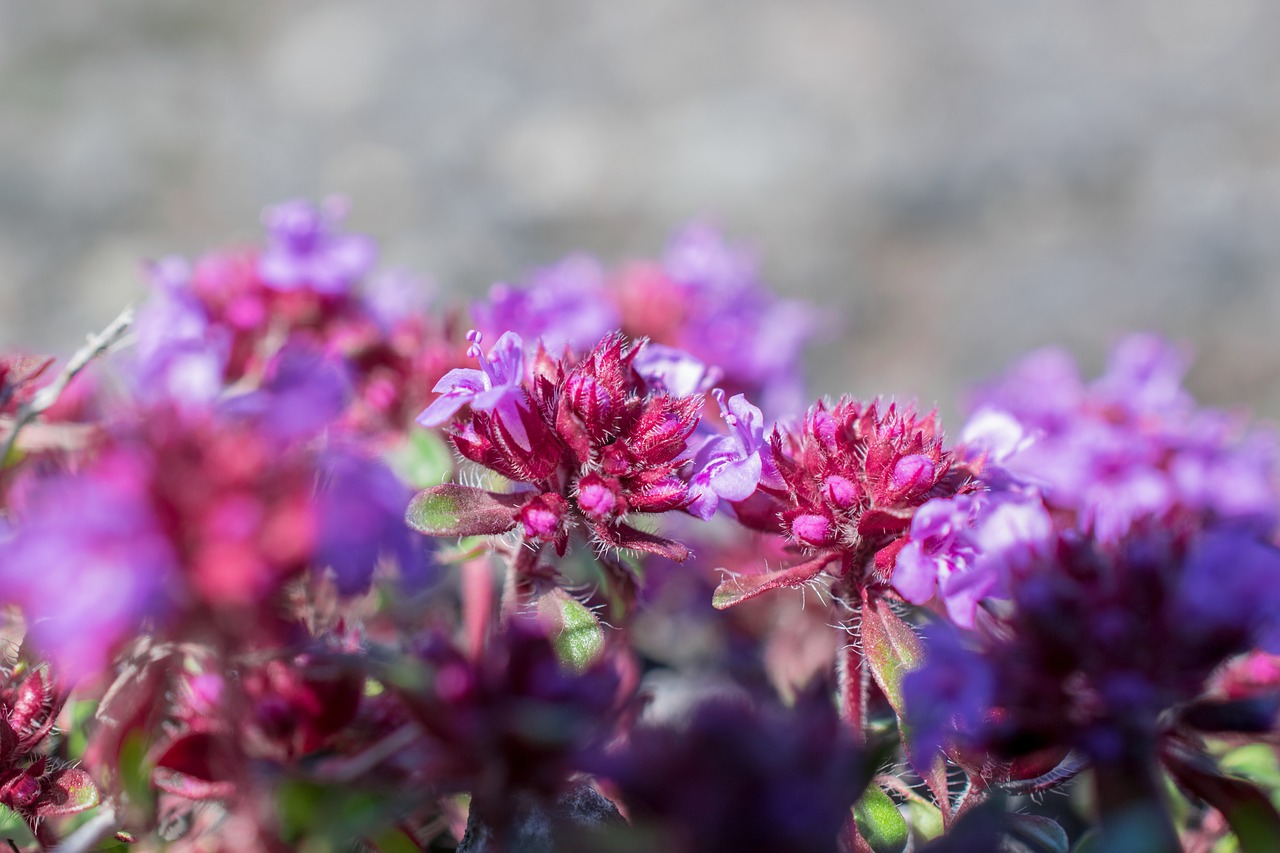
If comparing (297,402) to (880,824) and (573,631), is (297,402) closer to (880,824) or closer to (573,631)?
(573,631)

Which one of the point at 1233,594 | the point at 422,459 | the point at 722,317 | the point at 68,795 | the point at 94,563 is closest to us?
the point at 94,563

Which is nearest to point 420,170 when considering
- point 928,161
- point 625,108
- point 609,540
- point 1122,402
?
point 625,108

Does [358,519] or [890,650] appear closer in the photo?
[358,519]

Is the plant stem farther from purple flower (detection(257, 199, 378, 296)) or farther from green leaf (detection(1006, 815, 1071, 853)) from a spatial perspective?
green leaf (detection(1006, 815, 1071, 853))

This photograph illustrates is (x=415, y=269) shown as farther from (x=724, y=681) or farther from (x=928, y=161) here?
(x=724, y=681)

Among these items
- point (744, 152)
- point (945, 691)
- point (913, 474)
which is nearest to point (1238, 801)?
point (945, 691)

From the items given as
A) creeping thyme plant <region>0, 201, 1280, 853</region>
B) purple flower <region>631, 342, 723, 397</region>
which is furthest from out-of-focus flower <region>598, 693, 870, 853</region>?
purple flower <region>631, 342, 723, 397</region>
